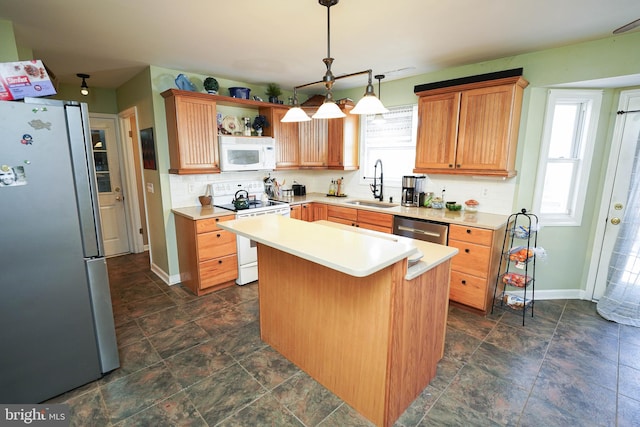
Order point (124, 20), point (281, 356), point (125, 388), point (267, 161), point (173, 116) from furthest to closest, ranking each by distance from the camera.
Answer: point (267, 161), point (173, 116), point (281, 356), point (124, 20), point (125, 388)

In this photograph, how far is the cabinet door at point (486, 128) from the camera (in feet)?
9.39

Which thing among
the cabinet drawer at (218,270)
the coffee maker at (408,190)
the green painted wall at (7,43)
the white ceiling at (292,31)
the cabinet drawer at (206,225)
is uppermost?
the white ceiling at (292,31)

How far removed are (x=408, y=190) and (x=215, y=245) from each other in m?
2.43

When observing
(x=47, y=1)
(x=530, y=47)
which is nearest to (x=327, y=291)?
(x=47, y=1)

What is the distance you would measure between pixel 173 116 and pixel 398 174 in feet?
9.43

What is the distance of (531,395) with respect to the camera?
1.95 metres

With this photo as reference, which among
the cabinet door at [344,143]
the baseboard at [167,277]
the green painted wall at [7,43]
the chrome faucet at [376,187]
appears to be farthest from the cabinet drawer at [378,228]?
the green painted wall at [7,43]

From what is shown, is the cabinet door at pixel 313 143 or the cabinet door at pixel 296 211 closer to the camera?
the cabinet door at pixel 296 211

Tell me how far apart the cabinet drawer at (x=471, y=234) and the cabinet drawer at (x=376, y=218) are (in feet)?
2.37

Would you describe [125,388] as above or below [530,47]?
below

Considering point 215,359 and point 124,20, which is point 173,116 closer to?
point 124,20

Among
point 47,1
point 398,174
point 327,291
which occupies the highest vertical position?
point 47,1

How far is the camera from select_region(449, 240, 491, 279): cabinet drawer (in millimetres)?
2790

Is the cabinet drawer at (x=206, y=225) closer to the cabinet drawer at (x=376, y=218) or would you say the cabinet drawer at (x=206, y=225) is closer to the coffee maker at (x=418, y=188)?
the cabinet drawer at (x=376, y=218)
